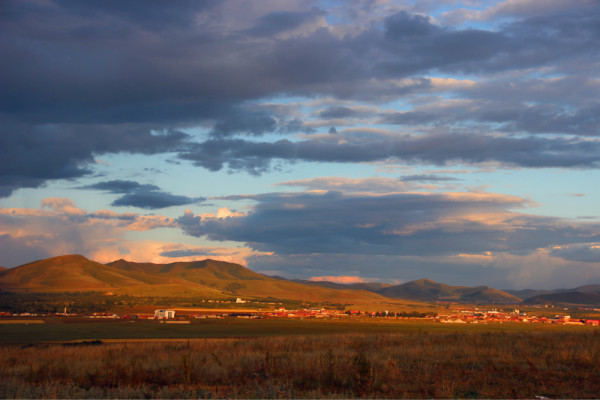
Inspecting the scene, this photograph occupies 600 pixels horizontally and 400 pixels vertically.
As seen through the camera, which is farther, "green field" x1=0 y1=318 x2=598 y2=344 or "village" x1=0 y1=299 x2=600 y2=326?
"village" x1=0 y1=299 x2=600 y2=326

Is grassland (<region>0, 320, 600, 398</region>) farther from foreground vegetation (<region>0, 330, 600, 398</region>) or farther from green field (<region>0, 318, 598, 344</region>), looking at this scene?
green field (<region>0, 318, 598, 344</region>)

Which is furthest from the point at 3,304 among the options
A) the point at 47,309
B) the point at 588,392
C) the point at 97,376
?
the point at 588,392

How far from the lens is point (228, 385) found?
17062 mm

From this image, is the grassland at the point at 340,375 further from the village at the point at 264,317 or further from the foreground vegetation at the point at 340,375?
the village at the point at 264,317

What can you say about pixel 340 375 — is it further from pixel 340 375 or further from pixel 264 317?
pixel 264 317

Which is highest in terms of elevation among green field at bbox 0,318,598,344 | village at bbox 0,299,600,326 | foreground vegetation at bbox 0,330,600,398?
foreground vegetation at bbox 0,330,600,398

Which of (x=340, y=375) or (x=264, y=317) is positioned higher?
(x=340, y=375)

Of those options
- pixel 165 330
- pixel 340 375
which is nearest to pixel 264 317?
pixel 165 330

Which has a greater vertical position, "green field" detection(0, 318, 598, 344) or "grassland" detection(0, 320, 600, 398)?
"grassland" detection(0, 320, 600, 398)

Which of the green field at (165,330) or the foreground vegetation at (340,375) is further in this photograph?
the green field at (165,330)

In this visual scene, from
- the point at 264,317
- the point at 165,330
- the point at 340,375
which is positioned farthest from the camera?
the point at 264,317

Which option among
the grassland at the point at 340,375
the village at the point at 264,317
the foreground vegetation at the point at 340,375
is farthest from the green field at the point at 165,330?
the grassland at the point at 340,375

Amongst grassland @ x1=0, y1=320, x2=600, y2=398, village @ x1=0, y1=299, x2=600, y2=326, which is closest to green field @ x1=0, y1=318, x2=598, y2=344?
village @ x1=0, y1=299, x2=600, y2=326

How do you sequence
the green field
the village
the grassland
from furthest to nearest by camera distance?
1. the village
2. the green field
3. the grassland
